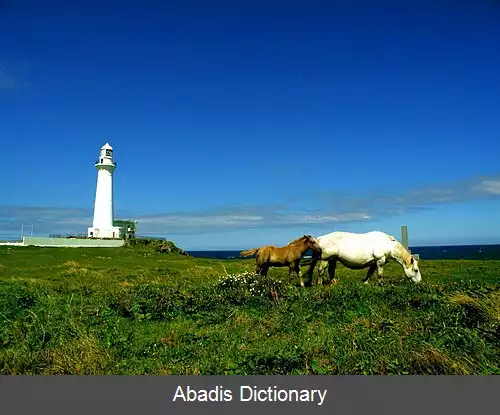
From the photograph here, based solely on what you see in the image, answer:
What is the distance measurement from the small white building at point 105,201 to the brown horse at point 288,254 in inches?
1616

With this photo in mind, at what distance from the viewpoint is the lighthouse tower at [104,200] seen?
4988 centimetres

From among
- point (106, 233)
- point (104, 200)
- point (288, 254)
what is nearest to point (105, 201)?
point (104, 200)

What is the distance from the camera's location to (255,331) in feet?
19.6

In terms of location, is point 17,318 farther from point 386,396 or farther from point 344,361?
point 386,396

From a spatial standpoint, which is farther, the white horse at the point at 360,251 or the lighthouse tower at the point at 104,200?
the lighthouse tower at the point at 104,200

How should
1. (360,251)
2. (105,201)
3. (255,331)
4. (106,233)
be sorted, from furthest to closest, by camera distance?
(105,201)
(106,233)
(360,251)
(255,331)

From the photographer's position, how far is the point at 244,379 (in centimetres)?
314

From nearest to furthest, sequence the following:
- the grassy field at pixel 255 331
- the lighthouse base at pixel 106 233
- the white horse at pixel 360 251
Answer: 1. the grassy field at pixel 255 331
2. the white horse at pixel 360 251
3. the lighthouse base at pixel 106 233

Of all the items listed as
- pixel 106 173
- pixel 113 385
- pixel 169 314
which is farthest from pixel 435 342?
pixel 106 173

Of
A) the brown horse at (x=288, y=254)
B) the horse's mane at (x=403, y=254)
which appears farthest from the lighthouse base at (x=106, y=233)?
the horse's mane at (x=403, y=254)

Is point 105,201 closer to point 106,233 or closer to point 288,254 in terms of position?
point 106,233

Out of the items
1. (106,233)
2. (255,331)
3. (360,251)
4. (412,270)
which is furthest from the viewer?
(106,233)

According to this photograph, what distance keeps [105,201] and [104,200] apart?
19 cm

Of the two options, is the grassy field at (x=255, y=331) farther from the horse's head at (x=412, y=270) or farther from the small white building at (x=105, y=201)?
the small white building at (x=105, y=201)
